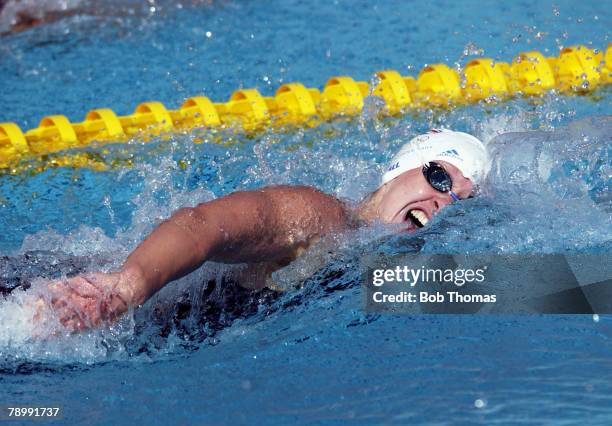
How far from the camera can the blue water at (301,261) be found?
2.02m

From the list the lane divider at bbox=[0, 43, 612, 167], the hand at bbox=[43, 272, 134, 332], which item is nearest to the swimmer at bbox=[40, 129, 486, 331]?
the hand at bbox=[43, 272, 134, 332]

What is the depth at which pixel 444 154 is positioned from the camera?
2824 millimetres

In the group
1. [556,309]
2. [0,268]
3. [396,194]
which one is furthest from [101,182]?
[556,309]

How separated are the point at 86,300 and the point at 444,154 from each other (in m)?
1.39

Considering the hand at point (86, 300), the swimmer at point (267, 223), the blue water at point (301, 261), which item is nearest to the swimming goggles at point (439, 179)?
the swimmer at point (267, 223)

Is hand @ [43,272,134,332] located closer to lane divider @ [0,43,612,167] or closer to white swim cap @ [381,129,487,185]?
white swim cap @ [381,129,487,185]

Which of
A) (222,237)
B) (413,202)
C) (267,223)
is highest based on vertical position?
(413,202)

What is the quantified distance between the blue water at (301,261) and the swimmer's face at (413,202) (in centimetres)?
6

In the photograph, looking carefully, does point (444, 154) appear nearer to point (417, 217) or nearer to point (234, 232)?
point (417, 217)

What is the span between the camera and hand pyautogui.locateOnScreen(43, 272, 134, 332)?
5.97 ft

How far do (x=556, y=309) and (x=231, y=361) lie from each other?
90 centimetres

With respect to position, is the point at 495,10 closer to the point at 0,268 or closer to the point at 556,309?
the point at 556,309

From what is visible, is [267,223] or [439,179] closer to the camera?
[267,223]

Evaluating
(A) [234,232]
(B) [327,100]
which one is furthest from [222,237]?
(B) [327,100]
